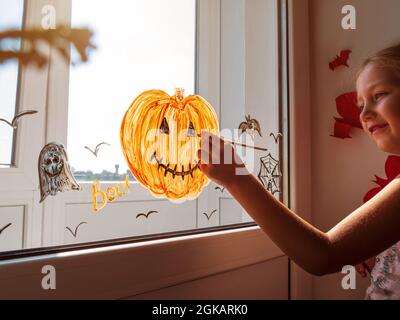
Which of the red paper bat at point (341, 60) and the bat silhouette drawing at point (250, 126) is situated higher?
the red paper bat at point (341, 60)

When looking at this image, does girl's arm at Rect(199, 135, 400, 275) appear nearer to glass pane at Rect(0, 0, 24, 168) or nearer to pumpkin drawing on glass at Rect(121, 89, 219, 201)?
pumpkin drawing on glass at Rect(121, 89, 219, 201)

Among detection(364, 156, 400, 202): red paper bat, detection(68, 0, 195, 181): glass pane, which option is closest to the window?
detection(68, 0, 195, 181): glass pane

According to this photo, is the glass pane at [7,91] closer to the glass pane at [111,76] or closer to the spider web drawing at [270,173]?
the glass pane at [111,76]

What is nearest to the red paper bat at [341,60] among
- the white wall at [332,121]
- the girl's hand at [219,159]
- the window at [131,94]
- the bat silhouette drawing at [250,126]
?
the white wall at [332,121]

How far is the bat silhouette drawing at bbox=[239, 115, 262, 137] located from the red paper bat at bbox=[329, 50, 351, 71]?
258 millimetres

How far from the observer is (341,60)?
847mm

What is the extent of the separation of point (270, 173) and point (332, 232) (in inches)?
14.8

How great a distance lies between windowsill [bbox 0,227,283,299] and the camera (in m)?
0.39

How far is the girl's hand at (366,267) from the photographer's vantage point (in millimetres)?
752

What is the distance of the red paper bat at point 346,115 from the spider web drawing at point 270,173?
0.58 ft

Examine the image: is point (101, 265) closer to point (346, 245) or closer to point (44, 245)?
point (44, 245)

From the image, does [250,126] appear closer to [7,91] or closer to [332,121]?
[332,121]

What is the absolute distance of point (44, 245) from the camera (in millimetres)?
443
